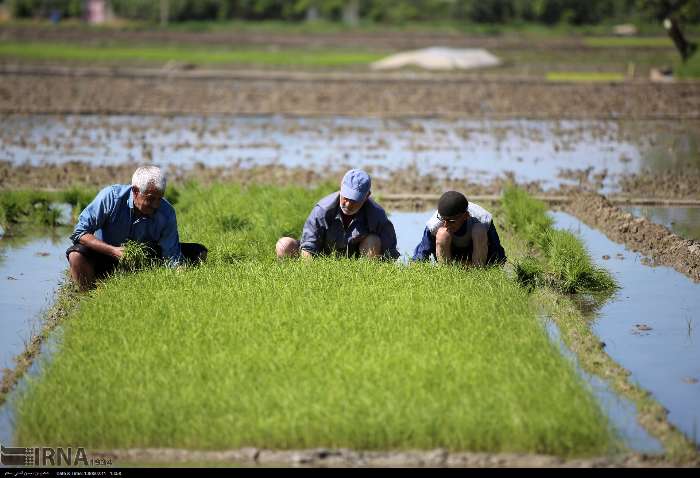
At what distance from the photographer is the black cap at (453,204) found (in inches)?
297

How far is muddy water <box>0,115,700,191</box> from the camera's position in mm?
14742

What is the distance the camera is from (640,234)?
10.2 meters

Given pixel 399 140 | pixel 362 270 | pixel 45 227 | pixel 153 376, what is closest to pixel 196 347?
pixel 153 376

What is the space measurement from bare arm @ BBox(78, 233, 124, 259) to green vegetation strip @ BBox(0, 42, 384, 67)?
23.4 m

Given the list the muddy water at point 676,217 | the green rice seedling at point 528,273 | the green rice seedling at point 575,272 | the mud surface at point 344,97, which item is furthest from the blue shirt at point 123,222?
the mud surface at point 344,97

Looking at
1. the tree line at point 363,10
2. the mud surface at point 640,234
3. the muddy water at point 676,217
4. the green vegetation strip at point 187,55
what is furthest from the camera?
the tree line at point 363,10

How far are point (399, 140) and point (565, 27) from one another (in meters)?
34.4

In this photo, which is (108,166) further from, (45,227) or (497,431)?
(497,431)

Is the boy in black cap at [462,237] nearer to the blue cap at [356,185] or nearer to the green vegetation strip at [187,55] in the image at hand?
the blue cap at [356,185]

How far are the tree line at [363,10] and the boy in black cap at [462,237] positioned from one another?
44.1 metres

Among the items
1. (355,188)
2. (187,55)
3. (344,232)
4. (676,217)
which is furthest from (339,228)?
(187,55)

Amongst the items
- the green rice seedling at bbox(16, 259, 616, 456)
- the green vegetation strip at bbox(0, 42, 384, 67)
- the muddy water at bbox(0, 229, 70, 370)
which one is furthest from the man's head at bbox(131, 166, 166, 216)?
the green vegetation strip at bbox(0, 42, 384, 67)

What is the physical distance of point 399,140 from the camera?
685 inches

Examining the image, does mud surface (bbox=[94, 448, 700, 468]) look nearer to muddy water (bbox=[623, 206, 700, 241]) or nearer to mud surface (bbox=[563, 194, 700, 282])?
mud surface (bbox=[563, 194, 700, 282])
